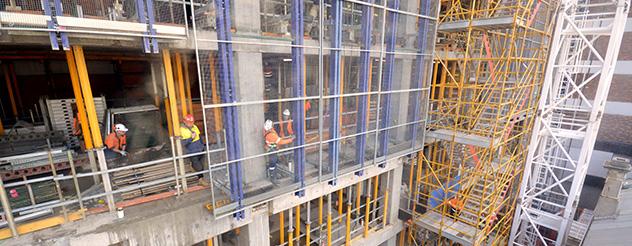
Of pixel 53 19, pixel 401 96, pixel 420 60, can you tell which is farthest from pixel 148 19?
pixel 420 60

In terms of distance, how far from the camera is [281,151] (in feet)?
20.8

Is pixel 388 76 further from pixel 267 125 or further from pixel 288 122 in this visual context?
pixel 267 125

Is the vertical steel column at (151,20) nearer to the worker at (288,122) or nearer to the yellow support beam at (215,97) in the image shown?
the yellow support beam at (215,97)

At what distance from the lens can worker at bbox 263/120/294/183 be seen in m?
6.41

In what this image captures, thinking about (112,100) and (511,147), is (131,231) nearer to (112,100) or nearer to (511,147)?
(112,100)

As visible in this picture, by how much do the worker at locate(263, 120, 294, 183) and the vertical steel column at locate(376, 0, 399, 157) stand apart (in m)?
3.04

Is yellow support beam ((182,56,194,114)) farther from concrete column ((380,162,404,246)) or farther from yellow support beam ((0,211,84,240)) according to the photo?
concrete column ((380,162,404,246))

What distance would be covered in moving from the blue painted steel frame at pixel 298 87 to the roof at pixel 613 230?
885 cm

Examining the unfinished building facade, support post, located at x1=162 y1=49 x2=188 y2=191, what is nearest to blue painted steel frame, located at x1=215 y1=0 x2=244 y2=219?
the unfinished building facade

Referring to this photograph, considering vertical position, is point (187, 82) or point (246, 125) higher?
point (187, 82)

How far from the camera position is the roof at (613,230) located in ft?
26.6

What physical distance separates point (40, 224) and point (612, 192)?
16.6 metres

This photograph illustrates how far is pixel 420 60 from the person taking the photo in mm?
8914

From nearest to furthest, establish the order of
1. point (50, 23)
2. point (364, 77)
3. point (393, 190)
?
point (50, 23) < point (364, 77) < point (393, 190)
